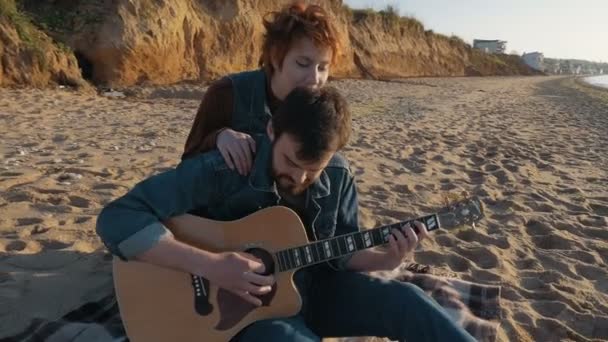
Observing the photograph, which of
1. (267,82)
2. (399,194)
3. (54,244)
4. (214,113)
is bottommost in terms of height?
(399,194)

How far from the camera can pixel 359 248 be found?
2271mm

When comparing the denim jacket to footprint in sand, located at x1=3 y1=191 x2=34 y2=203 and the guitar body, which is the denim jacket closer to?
the guitar body

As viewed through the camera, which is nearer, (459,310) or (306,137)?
(306,137)

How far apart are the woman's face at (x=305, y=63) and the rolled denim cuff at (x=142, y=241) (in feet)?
3.04

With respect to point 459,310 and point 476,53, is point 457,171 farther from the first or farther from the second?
point 476,53

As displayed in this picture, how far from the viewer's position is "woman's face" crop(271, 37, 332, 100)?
2.53 metres

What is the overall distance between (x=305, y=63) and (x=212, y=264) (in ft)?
3.36

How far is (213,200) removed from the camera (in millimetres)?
2242

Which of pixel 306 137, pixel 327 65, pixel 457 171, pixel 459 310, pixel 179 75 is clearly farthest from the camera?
pixel 179 75

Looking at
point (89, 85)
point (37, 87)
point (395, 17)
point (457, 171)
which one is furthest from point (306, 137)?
point (395, 17)

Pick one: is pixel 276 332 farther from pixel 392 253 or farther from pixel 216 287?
pixel 392 253

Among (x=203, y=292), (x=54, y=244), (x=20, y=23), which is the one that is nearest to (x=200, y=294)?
(x=203, y=292)

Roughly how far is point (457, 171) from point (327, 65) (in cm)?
409

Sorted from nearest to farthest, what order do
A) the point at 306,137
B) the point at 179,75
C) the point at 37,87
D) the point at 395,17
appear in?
the point at 306,137 → the point at 37,87 → the point at 179,75 → the point at 395,17
